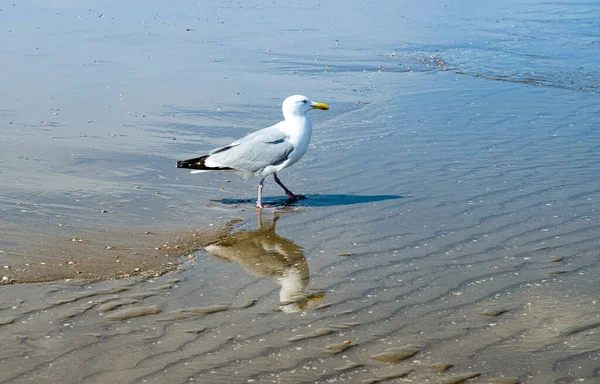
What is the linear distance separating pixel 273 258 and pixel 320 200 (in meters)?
1.74

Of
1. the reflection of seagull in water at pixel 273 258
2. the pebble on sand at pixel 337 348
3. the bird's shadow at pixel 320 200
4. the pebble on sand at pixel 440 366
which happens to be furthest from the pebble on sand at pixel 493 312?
the bird's shadow at pixel 320 200

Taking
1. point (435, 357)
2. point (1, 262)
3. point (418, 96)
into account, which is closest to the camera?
point (435, 357)

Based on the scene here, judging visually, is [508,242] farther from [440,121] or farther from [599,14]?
[599,14]

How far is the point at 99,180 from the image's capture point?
365 inches

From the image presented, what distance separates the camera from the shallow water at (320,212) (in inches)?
211

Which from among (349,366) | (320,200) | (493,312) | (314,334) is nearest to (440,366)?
(349,366)

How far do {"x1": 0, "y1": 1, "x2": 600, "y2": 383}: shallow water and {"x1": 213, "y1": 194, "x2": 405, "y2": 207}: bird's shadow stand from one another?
0.03 m

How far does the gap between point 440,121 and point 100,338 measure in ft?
24.7

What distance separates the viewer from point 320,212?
27.7ft

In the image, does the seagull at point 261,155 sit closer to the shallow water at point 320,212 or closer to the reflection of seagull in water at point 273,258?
the shallow water at point 320,212

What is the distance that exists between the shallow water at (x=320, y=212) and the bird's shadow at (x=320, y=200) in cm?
3

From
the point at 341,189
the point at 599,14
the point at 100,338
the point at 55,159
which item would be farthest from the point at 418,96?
the point at 599,14

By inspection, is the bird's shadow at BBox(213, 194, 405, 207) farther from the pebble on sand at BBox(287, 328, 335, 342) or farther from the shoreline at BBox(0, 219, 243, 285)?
the pebble on sand at BBox(287, 328, 335, 342)

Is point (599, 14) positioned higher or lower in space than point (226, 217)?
higher
